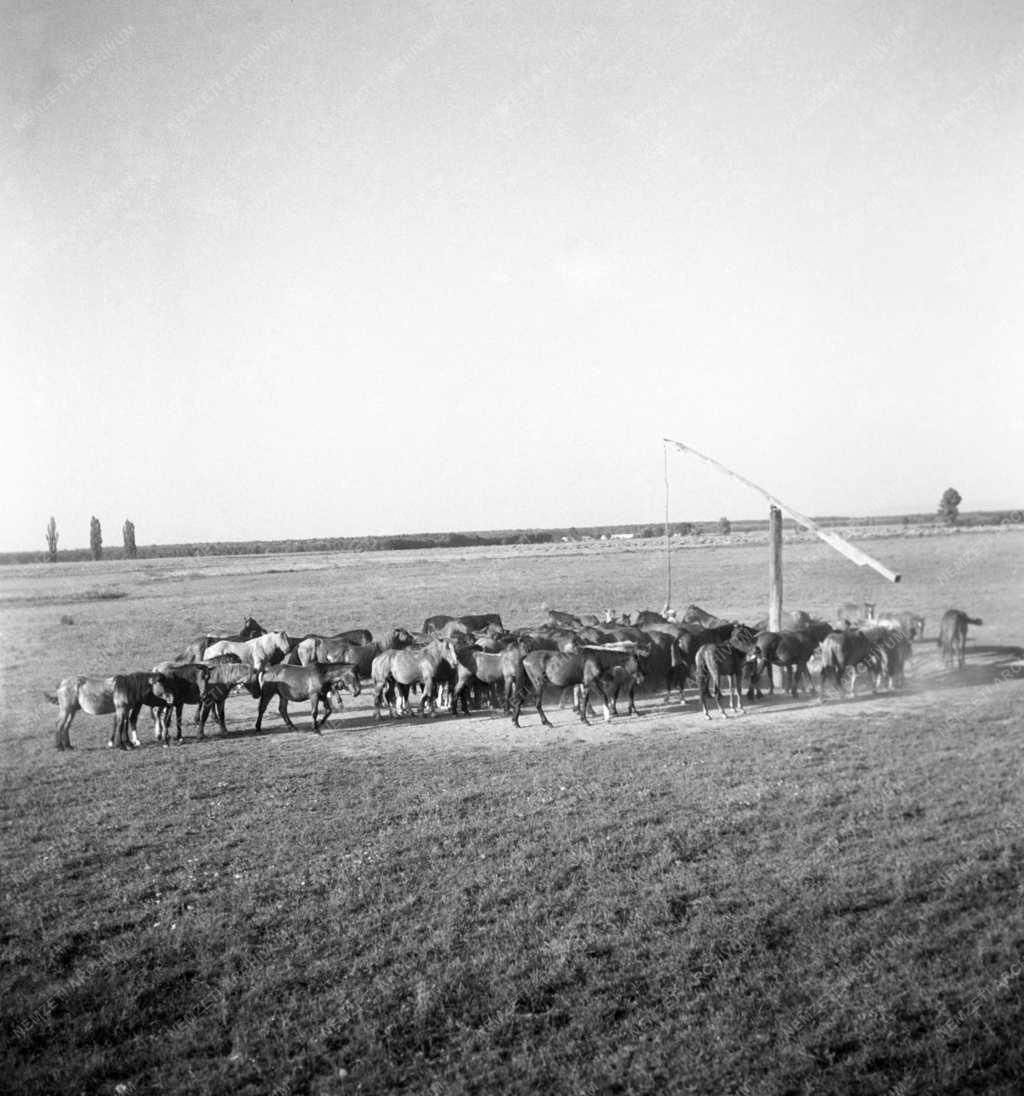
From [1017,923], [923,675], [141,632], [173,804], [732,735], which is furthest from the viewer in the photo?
[141,632]

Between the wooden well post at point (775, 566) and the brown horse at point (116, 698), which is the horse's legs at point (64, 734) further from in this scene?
the wooden well post at point (775, 566)

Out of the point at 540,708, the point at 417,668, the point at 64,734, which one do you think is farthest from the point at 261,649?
the point at 540,708

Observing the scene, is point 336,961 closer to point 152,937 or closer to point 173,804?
point 152,937

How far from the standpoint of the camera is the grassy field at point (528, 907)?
623cm

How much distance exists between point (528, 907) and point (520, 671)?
31.0 ft

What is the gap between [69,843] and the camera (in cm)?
1084

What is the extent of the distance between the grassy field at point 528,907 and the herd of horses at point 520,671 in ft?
3.10

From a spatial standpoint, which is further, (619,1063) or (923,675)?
(923,675)

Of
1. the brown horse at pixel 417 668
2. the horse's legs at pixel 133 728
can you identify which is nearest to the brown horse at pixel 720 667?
the brown horse at pixel 417 668

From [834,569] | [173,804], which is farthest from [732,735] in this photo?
[834,569]

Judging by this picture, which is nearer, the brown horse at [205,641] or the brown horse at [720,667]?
the brown horse at [720,667]

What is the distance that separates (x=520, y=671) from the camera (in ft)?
58.7

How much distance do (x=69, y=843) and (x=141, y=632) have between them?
86.6ft

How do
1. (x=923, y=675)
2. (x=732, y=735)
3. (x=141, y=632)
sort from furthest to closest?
(x=141, y=632) < (x=923, y=675) < (x=732, y=735)
